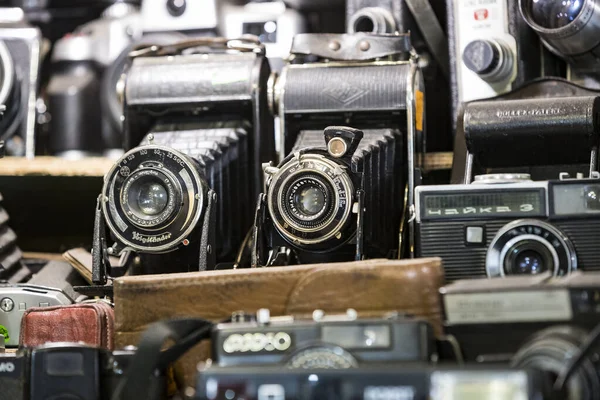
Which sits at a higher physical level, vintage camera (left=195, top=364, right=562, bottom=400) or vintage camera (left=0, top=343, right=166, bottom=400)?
vintage camera (left=195, top=364, right=562, bottom=400)

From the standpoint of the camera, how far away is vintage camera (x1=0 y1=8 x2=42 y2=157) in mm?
3371

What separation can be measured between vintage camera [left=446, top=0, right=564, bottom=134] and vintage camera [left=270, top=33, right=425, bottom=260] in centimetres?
12

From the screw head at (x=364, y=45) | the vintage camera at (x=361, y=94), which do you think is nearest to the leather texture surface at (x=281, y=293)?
the vintage camera at (x=361, y=94)

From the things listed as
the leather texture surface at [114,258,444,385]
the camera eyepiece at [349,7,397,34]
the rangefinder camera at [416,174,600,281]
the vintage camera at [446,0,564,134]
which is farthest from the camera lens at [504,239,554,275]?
the camera eyepiece at [349,7,397,34]

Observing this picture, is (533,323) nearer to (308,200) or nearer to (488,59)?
(308,200)

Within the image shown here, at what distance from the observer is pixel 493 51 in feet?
9.36

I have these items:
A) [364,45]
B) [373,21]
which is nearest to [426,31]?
[373,21]

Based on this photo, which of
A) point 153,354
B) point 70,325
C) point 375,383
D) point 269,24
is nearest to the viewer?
point 375,383

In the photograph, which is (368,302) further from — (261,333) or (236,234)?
(236,234)

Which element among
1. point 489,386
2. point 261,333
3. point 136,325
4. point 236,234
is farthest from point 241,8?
point 489,386

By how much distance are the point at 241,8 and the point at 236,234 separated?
85 cm

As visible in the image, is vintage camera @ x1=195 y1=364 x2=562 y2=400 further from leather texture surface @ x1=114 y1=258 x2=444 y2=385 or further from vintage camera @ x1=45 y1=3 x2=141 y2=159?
vintage camera @ x1=45 y1=3 x2=141 y2=159

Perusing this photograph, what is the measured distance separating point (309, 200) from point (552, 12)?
29.5 inches

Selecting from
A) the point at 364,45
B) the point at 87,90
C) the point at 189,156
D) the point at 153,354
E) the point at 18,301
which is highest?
the point at 364,45
